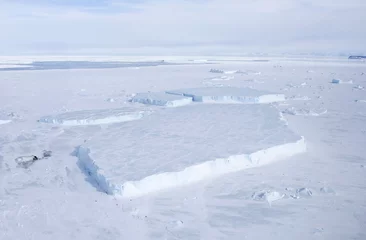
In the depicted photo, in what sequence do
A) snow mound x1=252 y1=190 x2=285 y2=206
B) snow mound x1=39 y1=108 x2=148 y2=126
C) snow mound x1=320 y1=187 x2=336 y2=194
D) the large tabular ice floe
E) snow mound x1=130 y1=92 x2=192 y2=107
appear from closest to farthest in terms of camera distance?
snow mound x1=252 y1=190 x2=285 y2=206 → snow mound x1=320 y1=187 x2=336 y2=194 → the large tabular ice floe → snow mound x1=39 y1=108 x2=148 y2=126 → snow mound x1=130 y1=92 x2=192 y2=107

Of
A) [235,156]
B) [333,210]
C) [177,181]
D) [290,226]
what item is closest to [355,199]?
[333,210]

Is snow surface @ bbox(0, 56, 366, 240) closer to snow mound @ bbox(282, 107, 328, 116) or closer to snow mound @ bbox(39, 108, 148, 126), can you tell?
snow mound @ bbox(39, 108, 148, 126)

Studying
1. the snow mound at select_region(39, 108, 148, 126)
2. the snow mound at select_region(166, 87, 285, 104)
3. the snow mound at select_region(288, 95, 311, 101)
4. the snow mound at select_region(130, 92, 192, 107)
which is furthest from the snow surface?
the snow mound at select_region(288, 95, 311, 101)

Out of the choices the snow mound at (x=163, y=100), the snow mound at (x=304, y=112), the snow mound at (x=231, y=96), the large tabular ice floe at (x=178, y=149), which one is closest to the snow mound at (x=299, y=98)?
the snow mound at (x=231, y=96)

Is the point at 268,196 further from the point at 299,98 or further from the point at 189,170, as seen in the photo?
the point at 299,98

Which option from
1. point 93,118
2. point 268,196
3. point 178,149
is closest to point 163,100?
point 93,118

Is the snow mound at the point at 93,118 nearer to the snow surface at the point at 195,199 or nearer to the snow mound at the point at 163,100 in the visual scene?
the snow surface at the point at 195,199

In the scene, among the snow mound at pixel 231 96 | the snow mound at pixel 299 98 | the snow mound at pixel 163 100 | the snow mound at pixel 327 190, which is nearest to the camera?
the snow mound at pixel 327 190

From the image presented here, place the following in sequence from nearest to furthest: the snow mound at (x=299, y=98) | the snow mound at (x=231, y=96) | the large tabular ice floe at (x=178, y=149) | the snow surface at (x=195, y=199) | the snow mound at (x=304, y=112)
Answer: the snow surface at (x=195, y=199) → the large tabular ice floe at (x=178, y=149) → the snow mound at (x=304, y=112) → the snow mound at (x=231, y=96) → the snow mound at (x=299, y=98)
